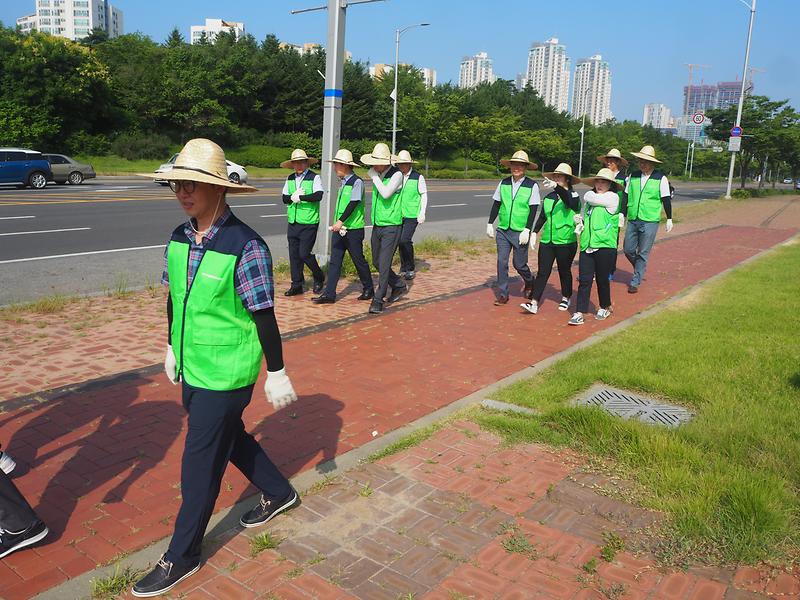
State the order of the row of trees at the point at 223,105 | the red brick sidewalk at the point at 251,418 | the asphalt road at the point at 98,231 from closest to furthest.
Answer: the red brick sidewalk at the point at 251,418, the asphalt road at the point at 98,231, the row of trees at the point at 223,105

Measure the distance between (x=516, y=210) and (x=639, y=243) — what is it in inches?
121

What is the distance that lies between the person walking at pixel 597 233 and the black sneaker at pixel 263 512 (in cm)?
523

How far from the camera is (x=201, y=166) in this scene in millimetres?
3174

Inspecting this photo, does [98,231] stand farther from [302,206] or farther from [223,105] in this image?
[223,105]

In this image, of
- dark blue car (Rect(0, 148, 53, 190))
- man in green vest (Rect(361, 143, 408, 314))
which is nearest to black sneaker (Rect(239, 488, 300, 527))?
man in green vest (Rect(361, 143, 408, 314))

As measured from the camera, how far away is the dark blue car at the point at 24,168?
25.0 m

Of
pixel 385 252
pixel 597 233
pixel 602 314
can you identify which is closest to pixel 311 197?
pixel 385 252

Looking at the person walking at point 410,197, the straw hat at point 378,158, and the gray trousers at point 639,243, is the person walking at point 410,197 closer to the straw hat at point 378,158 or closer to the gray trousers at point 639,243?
the straw hat at point 378,158

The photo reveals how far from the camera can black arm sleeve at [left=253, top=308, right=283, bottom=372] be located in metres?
3.23

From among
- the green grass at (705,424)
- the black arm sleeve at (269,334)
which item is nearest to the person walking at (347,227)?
the green grass at (705,424)

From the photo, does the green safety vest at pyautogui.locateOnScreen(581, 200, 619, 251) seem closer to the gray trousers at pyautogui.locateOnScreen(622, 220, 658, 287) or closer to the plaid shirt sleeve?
the gray trousers at pyautogui.locateOnScreen(622, 220, 658, 287)

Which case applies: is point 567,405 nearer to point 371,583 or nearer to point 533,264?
point 371,583

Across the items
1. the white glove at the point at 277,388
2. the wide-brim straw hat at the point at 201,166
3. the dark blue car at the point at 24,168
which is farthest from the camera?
the dark blue car at the point at 24,168

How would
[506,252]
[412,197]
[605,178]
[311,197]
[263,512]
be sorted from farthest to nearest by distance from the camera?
[412,197]
[506,252]
[311,197]
[605,178]
[263,512]
